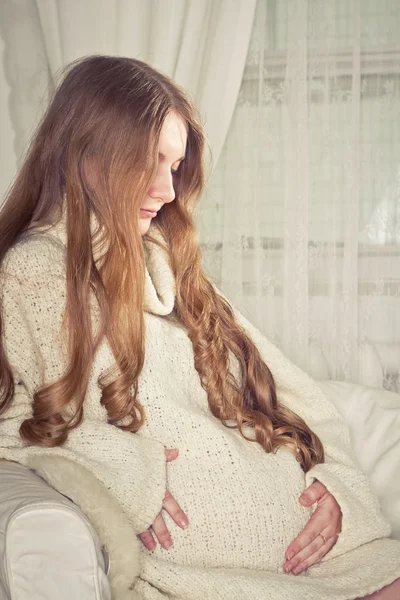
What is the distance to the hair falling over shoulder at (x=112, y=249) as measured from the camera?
1432mm

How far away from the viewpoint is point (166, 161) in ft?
5.30

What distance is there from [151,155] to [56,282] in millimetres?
310

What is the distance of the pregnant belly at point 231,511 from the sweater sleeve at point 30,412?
6cm

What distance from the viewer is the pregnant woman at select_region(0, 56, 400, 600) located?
1.33m

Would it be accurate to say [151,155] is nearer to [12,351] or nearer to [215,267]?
[12,351]

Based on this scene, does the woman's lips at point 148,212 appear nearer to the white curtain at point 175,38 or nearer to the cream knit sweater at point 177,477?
the cream knit sweater at point 177,477

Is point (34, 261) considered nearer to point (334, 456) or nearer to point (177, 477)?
point (177, 477)

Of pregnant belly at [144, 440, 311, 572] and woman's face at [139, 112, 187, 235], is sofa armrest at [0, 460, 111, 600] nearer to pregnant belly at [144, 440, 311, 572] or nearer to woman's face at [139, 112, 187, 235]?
pregnant belly at [144, 440, 311, 572]

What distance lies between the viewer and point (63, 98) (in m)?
1.59

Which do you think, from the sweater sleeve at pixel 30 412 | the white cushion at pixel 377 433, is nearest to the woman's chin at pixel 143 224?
the sweater sleeve at pixel 30 412

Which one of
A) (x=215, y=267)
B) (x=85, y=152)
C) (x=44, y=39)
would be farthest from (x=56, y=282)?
(x=44, y=39)

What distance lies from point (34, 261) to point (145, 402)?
1.09ft

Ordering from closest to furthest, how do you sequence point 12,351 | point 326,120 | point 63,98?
point 12,351
point 63,98
point 326,120

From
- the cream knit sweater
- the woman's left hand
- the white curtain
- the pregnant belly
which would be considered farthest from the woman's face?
the white curtain
